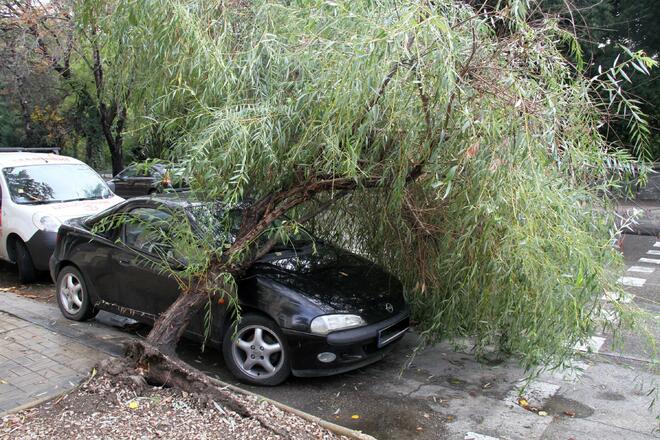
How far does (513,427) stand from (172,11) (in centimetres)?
412

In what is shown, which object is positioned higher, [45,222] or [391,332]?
[45,222]

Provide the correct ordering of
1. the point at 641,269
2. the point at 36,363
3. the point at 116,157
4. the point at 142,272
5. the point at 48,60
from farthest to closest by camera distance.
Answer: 1. the point at 116,157
2. the point at 48,60
3. the point at 641,269
4. the point at 142,272
5. the point at 36,363

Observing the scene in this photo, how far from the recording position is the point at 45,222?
25.8ft

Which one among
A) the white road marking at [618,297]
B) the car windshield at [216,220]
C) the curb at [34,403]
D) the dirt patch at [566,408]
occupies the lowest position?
the dirt patch at [566,408]

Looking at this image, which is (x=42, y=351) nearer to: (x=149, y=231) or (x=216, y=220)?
(x=149, y=231)

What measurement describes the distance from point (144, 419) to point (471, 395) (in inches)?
107

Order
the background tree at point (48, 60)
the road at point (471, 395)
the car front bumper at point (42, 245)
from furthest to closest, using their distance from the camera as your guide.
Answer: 1. the background tree at point (48, 60)
2. the car front bumper at point (42, 245)
3. the road at point (471, 395)

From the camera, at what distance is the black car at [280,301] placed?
15.4ft

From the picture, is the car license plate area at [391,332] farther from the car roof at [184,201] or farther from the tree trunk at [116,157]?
the tree trunk at [116,157]

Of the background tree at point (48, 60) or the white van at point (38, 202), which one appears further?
the background tree at point (48, 60)

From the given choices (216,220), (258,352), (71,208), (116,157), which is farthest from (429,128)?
(116,157)

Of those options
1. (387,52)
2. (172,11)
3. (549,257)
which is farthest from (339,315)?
(172,11)

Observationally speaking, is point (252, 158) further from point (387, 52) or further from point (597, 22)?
point (597, 22)

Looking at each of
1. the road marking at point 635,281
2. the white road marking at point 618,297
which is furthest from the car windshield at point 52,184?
the road marking at point 635,281
